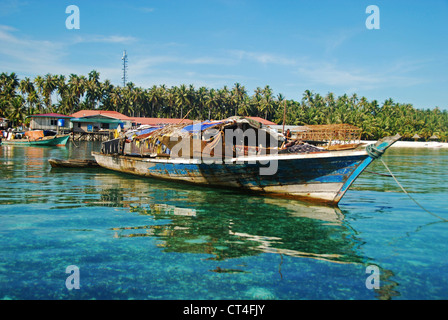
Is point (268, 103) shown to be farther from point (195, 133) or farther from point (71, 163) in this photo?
point (195, 133)

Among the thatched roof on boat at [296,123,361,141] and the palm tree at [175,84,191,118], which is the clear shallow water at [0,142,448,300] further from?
the palm tree at [175,84,191,118]

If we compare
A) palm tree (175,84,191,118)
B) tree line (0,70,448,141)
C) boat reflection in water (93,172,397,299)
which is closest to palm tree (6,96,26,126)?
tree line (0,70,448,141)

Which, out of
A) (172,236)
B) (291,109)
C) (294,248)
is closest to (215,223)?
(172,236)

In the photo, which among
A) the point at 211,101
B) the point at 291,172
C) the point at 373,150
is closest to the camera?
the point at 373,150

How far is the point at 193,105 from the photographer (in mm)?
66188

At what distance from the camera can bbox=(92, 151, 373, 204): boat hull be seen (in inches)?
357

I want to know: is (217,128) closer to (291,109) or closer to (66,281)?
(66,281)

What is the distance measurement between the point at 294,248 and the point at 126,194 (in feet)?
23.1

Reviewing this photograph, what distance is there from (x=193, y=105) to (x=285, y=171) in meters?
57.8

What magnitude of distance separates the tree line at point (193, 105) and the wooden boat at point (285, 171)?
5118 centimetres

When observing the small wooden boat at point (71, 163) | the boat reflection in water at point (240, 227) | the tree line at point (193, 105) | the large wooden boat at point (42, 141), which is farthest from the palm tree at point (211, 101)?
the boat reflection in water at point (240, 227)

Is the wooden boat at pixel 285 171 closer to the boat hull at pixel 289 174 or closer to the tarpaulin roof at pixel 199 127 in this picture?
the boat hull at pixel 289 174

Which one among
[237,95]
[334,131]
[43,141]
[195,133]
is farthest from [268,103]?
[195,133]

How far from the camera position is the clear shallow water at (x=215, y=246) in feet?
15.4
